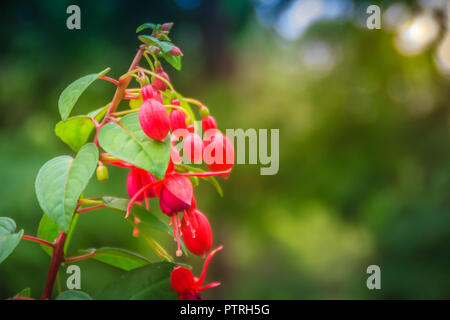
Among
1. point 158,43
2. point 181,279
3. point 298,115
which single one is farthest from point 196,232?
point 298,115

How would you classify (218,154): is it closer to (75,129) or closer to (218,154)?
(218,154)

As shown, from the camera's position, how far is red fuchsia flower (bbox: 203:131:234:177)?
0.30 metres

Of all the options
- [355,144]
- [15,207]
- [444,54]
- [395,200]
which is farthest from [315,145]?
[15,207]

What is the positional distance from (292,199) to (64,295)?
52.3 inches

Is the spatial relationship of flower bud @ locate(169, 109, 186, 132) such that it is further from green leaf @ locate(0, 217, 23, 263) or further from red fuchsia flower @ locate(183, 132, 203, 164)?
green leaf @ locate(0, 217, 23, 263)

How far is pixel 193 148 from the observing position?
29 centimetres

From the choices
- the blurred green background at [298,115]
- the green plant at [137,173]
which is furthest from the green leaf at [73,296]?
the blurred green background at [298,115]

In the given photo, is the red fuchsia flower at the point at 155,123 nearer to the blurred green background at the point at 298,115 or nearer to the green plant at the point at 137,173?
the green plant at the point at 137,173

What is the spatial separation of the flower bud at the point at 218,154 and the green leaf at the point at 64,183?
8cm

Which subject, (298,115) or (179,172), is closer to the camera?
(179,172)

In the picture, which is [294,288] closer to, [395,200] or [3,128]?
[395,200]

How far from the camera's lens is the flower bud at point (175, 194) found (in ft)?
0.91

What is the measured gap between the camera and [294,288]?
1.80 meters

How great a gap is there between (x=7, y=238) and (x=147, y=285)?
0.10 metres
